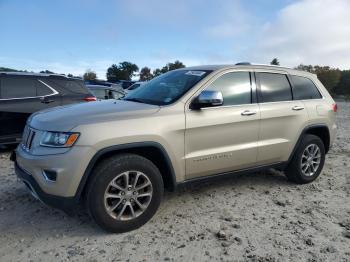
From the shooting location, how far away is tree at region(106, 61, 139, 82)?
7596cm

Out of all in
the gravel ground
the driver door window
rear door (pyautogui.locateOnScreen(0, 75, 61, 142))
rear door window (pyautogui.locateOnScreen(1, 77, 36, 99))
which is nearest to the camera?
the gravel ground

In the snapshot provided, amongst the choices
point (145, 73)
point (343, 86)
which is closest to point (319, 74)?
point (343, 86)

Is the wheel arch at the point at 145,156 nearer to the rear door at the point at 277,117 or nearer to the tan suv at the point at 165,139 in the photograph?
the tan suv at the point at 165,139

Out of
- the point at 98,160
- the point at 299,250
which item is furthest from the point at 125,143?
the point at 299,250

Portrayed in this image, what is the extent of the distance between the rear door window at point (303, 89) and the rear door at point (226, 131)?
908mm

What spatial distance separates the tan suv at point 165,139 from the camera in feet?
11.1

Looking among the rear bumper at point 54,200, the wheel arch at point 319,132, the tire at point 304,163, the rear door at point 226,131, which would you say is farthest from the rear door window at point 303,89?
the rear bumper at point 54,200

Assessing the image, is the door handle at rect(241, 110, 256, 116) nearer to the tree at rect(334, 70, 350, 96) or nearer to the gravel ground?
the gravel ground

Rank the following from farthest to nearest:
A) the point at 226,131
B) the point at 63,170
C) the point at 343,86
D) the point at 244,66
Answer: the point at 343,86 → the point at 244,66 → the point at 226,131 → the point at 63,170

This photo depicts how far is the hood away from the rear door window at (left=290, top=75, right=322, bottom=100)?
2.39 meters

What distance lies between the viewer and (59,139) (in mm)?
3365

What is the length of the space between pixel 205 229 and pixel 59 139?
1.76 meters

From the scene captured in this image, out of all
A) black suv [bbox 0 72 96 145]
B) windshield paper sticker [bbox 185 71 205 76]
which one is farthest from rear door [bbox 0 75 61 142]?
windshield paper sticker [bbox 185 71 205 76]

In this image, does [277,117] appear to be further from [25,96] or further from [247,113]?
[25,96]
